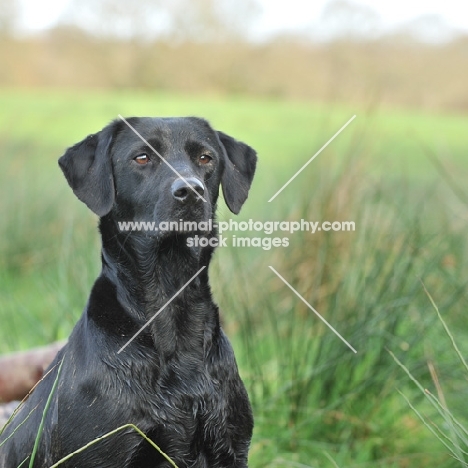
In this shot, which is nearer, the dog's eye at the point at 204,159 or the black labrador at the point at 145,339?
the black labrador at the point at 145,339

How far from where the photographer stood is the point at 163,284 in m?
2.87

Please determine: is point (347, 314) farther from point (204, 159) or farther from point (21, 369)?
point (21, 369)

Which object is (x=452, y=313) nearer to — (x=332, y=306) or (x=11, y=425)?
(x=332, y=306)

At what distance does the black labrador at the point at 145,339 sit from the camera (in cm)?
256

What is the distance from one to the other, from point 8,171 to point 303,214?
4.10m

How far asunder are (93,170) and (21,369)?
1.74 metres

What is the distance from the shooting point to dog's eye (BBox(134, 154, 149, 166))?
2.90 m

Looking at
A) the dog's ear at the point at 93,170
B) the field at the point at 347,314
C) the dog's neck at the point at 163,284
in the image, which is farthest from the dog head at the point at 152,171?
the field at the point at 347,314

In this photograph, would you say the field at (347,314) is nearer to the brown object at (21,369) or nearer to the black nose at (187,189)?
the brown object at (21,369)

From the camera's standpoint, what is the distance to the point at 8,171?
8.20 metres

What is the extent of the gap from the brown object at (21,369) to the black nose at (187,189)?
6.08 feet

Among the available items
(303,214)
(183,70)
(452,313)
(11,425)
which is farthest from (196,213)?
(183,70)

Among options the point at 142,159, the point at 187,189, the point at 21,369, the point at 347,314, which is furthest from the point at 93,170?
the point at 347,314

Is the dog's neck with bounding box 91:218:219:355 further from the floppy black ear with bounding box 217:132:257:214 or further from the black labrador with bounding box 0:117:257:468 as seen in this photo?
the floppy black ear with bounding box 217:132:257:214
